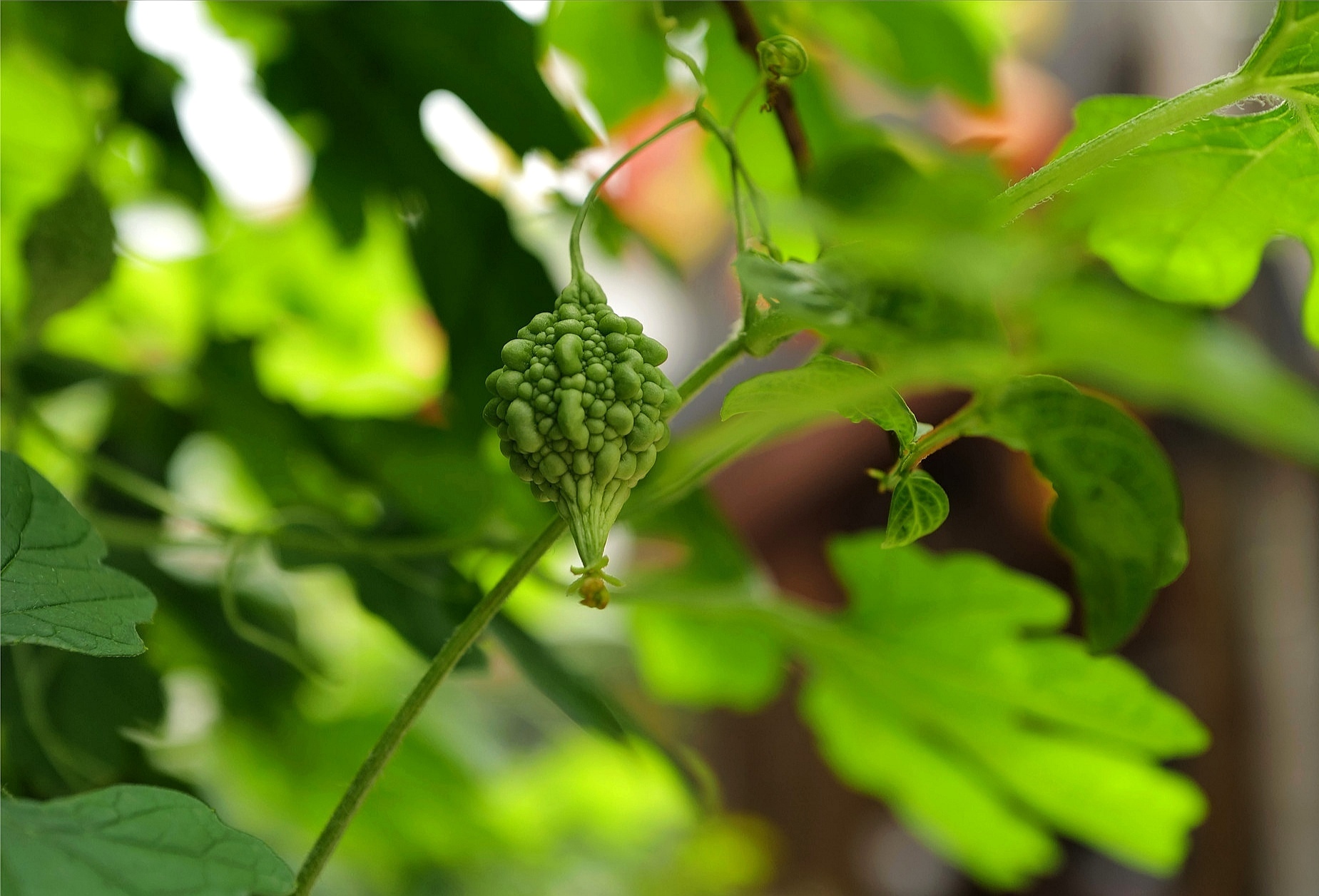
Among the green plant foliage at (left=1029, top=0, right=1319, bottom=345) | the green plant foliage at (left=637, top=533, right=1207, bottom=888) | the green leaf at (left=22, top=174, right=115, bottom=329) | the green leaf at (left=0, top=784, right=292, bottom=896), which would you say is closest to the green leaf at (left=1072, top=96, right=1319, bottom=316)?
the green plant foliage at (left=1029, top=0, right=1319, bottom=345)

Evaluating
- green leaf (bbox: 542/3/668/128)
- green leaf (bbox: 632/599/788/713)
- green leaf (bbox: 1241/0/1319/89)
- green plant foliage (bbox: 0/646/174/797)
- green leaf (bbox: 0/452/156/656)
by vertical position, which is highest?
green leaf (bbox: 542/3/668/128)

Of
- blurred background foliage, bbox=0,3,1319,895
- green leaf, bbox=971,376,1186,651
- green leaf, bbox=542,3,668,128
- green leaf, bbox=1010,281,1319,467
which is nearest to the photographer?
green leaf, bbox=1010,281,1319,467

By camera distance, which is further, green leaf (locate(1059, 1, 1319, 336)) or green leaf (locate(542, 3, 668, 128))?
green leaf (locate(542, 3, 668, 128))

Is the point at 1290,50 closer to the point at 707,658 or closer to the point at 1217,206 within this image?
the point at 1217,206

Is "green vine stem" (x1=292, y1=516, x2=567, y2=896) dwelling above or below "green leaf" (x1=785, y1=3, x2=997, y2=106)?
below

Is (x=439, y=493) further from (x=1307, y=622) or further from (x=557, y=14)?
(x=1307, y=622)

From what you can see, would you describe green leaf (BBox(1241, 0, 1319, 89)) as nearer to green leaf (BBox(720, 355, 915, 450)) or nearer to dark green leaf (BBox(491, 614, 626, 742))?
green leaf (BBox(720, 355, 915, 450))
